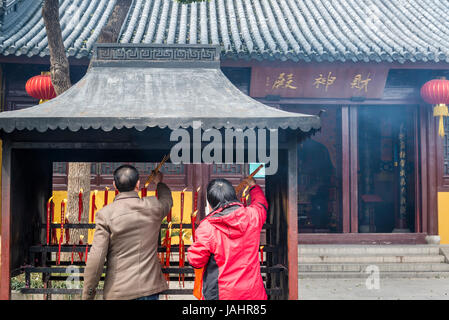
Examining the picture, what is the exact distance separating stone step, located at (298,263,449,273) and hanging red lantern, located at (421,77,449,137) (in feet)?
8.63

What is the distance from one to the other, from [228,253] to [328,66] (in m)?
6.68

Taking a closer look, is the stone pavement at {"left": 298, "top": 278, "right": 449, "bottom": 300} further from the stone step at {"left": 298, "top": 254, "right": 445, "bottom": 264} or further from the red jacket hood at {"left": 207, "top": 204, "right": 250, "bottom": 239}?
the red jacket hood at {"left": 207, "top": 204, "right": 250, "bottom": 239}

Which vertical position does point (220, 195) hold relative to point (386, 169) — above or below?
below

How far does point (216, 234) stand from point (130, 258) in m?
0.72

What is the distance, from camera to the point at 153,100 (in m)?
4.16

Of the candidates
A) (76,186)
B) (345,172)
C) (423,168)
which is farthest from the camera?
(423,168)

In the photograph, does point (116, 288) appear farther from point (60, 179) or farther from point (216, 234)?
point (60, 179)

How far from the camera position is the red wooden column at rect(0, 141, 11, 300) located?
398 cm

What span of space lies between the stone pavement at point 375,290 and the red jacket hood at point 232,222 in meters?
4.16

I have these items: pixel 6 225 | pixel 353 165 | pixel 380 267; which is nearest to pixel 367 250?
pixel 380 267

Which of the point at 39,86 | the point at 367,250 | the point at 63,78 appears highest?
the point at 39,86

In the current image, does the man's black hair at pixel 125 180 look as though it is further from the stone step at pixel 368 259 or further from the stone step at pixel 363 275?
the stone step at pixel 368 259

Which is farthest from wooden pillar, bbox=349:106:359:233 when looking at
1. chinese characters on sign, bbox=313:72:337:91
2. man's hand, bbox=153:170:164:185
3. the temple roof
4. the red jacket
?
the red jacket

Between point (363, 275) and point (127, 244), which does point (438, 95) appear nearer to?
point (363, 275)
